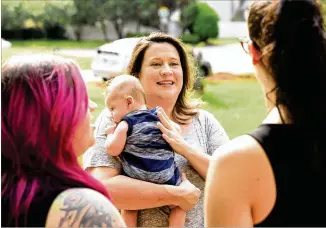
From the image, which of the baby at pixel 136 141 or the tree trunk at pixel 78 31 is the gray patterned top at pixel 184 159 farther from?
the tree trunk at pixel 78 31

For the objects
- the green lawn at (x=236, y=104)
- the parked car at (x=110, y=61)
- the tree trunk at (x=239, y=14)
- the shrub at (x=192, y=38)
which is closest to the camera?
the green lawn at (x=236, y=104)

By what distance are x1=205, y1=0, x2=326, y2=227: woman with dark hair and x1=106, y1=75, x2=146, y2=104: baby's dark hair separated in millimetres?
1146

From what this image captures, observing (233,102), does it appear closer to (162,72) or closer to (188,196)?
(162,72)

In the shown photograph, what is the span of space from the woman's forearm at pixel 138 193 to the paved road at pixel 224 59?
42.2ft

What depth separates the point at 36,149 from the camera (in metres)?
1.81

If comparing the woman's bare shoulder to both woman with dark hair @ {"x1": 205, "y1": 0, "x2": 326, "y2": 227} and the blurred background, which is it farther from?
the blurred background

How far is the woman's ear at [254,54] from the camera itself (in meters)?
1.92

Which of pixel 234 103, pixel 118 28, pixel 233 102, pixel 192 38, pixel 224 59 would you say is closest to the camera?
pixel 234 103

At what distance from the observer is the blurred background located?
15.8 m

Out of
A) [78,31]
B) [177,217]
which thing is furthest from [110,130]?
[78,31]

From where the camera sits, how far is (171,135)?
2918 millimetres

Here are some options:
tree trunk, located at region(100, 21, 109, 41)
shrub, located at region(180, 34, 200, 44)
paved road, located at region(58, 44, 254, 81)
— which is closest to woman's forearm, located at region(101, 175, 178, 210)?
paved road, located at region(58, 44, 254, 81)

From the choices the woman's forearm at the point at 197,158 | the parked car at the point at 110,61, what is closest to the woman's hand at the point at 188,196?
the woman's forearm at the point at 197,158

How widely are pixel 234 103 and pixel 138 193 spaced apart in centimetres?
1065
